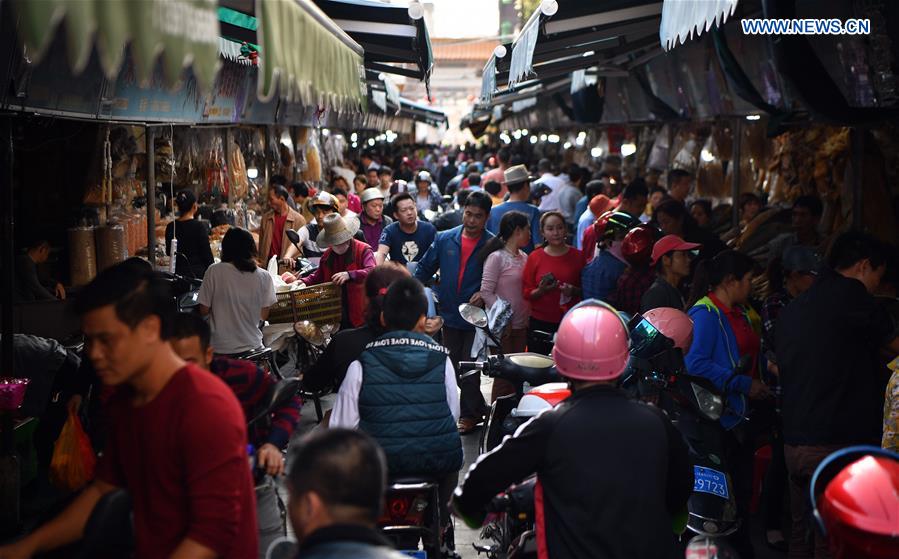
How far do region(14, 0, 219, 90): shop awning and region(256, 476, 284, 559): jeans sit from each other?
2322mm

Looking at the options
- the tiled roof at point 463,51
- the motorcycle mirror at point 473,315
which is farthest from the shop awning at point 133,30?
the tiled roof at point 463,51

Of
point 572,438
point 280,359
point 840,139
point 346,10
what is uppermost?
point 346,10

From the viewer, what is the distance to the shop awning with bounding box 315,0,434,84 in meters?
7.35

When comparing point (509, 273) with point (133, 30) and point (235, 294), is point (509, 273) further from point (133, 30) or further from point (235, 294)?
point (133, 30)

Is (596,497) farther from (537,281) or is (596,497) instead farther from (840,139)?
(840,139)

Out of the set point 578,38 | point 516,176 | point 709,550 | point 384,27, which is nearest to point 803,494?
point 709,550

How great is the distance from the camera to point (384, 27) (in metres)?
7.72

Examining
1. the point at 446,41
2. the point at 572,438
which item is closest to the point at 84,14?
the point at 572,438

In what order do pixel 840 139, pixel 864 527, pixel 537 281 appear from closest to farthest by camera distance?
pixel 864 527 < pixel 537 281 < pixel 840 139

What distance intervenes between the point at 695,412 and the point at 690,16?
A: 6.53 feet

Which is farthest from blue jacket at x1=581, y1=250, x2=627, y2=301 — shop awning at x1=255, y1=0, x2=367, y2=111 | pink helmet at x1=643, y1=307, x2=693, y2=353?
shop awning at x1=255, y1=0, x2=367, y2=111

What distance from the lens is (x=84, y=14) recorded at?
216 centimetres

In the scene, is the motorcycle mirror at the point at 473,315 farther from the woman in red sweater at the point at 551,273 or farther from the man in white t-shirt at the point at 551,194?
the man in white t-shirt at the point at 551,194

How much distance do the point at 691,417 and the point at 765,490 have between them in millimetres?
1425
